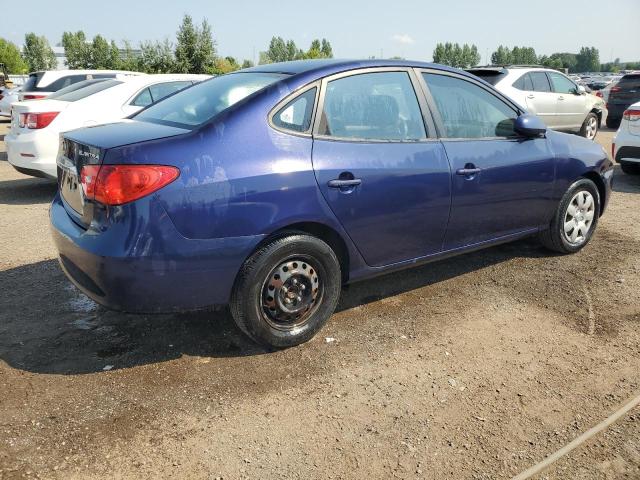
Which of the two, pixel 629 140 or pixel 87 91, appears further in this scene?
pixel 629 140

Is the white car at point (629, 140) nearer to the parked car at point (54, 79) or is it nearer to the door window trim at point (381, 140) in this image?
the door window trim at point (381, 140)

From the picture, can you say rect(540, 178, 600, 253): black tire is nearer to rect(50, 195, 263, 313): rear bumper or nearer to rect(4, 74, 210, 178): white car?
rect(50, 195, 263, 313): rear bumper

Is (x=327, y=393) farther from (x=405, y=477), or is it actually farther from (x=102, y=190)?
(x=102, y=190)

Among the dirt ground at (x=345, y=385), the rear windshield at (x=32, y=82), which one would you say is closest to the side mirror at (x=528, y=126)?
the dirt ground at (x=345, y=385)

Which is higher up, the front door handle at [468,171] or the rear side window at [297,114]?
the rear side window at [297,114]

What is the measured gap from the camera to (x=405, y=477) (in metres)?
2.25

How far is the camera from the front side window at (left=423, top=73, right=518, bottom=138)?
380 cm

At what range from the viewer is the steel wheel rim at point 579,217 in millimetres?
4746

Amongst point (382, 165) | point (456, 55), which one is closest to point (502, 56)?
point (456, 55)

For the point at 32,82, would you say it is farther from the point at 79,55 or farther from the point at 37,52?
Result: the point at 37,52

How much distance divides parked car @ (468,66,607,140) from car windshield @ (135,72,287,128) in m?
7.55

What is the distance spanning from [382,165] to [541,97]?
9.31 metres

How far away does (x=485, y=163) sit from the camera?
3875 millimetres

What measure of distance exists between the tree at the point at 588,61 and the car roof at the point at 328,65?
533ft
